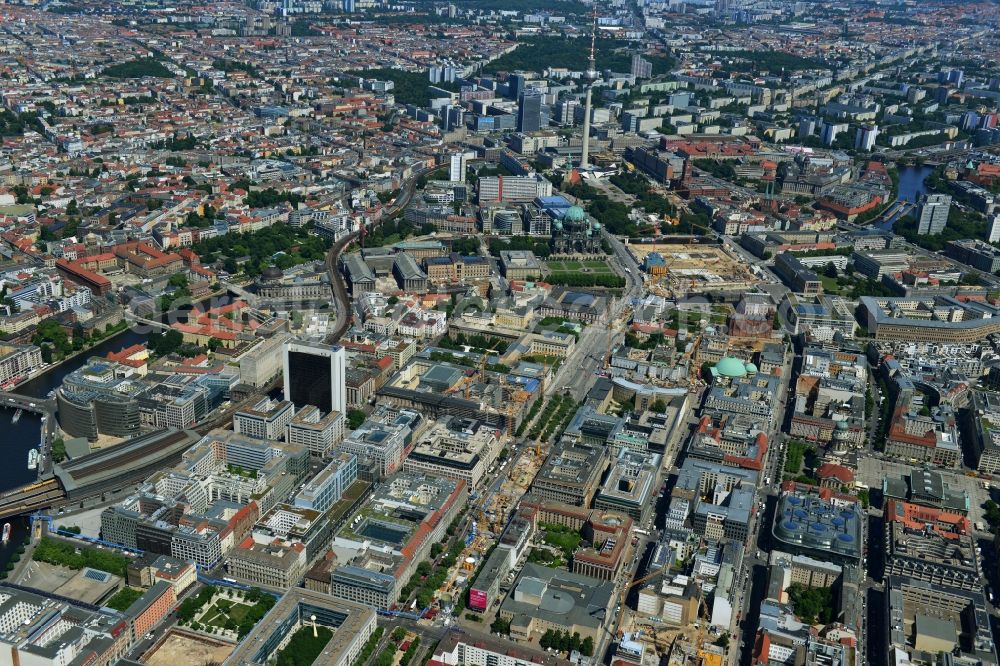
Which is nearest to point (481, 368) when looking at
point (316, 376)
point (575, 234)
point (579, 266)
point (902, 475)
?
point (316, 376)

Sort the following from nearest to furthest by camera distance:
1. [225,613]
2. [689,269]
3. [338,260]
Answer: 1. [225,613]
2. [338,260]
3. [689,269]

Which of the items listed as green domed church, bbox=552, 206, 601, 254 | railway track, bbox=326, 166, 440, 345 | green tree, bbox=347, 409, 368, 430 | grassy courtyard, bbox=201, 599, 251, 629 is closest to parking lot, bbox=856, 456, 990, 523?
green tree, bbox=347, 409, 368, 430

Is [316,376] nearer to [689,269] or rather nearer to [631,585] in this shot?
Result: [631,585]

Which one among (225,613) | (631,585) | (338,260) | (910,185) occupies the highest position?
(910,185)

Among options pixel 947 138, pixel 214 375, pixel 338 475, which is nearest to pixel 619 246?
pixel 214 375

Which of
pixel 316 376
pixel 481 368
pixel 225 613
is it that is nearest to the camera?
pixel 225 613

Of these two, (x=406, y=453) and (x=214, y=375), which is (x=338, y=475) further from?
(x=214, y=375)

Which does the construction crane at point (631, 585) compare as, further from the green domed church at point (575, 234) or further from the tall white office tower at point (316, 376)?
the green domed church at point (575, 234)
